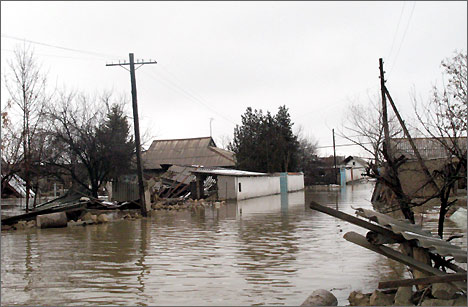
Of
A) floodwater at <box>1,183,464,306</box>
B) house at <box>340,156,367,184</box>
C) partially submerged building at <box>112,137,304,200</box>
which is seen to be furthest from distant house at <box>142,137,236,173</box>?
floodwater at <box>1,183,464,306</box>

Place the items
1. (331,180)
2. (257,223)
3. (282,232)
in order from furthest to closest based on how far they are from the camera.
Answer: (331,180) < (257,223) < (282,232)

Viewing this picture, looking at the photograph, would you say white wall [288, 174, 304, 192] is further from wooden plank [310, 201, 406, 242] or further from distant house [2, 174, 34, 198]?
wooden plank [310, 201, 406, 242]

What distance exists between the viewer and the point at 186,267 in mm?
10977

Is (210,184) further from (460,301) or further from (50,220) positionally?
(460,301)

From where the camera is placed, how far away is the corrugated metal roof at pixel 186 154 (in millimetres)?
61219

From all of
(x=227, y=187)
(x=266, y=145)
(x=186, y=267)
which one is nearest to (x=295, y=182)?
(x=266, y=145)

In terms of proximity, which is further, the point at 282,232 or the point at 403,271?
the point at 282,232

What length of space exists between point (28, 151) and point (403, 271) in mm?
18036

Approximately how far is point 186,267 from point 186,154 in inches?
2065

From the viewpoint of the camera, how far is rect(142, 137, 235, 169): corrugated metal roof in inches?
2410

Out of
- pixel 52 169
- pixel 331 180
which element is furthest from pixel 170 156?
pixel 52 169

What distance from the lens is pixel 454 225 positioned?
17.4m

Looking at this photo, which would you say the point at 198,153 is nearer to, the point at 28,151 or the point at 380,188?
the point at 380,188

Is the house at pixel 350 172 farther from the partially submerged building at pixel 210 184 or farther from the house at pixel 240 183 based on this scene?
the house at pixel 240 183
